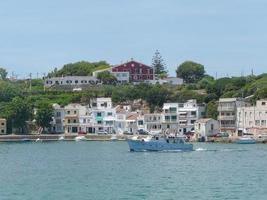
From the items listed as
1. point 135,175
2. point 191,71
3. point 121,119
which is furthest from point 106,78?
point 135,175

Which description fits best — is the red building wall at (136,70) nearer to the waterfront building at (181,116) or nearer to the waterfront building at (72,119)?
the waterfront building at (72,119)

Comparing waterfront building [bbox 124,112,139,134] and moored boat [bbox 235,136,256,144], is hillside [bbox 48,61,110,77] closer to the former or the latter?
waterfront building [bbox 124,112,139,134]

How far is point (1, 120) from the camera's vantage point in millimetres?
96375

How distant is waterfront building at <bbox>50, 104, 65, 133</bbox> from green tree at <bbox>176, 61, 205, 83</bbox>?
2947cm

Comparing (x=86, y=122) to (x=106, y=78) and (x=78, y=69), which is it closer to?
(x=106, y=78)

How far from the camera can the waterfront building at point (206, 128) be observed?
279 feet

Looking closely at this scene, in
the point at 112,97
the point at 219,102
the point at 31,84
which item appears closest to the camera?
the point at 219,102

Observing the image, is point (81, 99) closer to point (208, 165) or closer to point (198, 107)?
point (198, 107)

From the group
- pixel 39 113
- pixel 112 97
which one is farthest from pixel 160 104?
pixel 39 113

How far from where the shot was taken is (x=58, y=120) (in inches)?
3898

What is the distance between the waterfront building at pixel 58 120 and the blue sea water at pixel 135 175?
3134 centimetres

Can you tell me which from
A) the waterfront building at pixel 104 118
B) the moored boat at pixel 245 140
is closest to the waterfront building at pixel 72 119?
the waterfront building at pixel 104 118

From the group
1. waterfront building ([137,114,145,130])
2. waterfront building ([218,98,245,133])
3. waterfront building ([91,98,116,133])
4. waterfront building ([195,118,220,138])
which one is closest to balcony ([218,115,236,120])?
waterfront building ([218,98,245,133])

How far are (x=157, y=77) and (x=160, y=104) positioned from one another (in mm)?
26502
